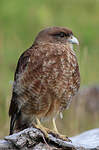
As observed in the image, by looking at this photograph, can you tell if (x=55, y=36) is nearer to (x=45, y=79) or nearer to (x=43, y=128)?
(x=45, y=79)

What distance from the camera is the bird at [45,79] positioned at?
7215 mm

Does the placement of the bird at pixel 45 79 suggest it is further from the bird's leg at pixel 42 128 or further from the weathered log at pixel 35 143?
the weathered log at pixel 35 143

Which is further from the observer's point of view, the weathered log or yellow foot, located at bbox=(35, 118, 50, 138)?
yellow foot, located at bbox=(35, 118, 50, 138)

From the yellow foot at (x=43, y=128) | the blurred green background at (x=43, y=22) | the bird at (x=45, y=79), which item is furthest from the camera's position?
the blurred green background at (x=43, y=22)

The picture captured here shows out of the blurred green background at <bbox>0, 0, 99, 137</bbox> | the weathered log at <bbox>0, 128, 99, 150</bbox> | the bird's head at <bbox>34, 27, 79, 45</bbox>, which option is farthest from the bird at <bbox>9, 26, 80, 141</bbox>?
the blurred green background at <bbox>0, 0, 99, 137</bbox>

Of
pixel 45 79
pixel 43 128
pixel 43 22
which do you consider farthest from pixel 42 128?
pixel 43 22

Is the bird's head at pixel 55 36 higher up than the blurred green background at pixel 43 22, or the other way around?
the bird's head at pixel 55 36

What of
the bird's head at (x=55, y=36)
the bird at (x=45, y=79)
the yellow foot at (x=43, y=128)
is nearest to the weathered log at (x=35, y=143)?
the yellow foot at (x=43, y=128)

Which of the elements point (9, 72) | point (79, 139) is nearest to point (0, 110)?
point (9, 72)

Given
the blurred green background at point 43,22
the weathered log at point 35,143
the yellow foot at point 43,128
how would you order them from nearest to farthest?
the weathered log at point 35,143
the yellow foot at point 43,128
the blurred green background at point 43,22

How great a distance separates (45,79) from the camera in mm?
7203

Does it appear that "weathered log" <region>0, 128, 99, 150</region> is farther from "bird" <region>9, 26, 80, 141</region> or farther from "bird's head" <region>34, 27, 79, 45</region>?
"bird's head" <region>34, 27, 79, 45</region>

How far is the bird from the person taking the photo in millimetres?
7215

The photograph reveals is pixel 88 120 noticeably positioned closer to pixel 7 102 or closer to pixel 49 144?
pixel 7 102
